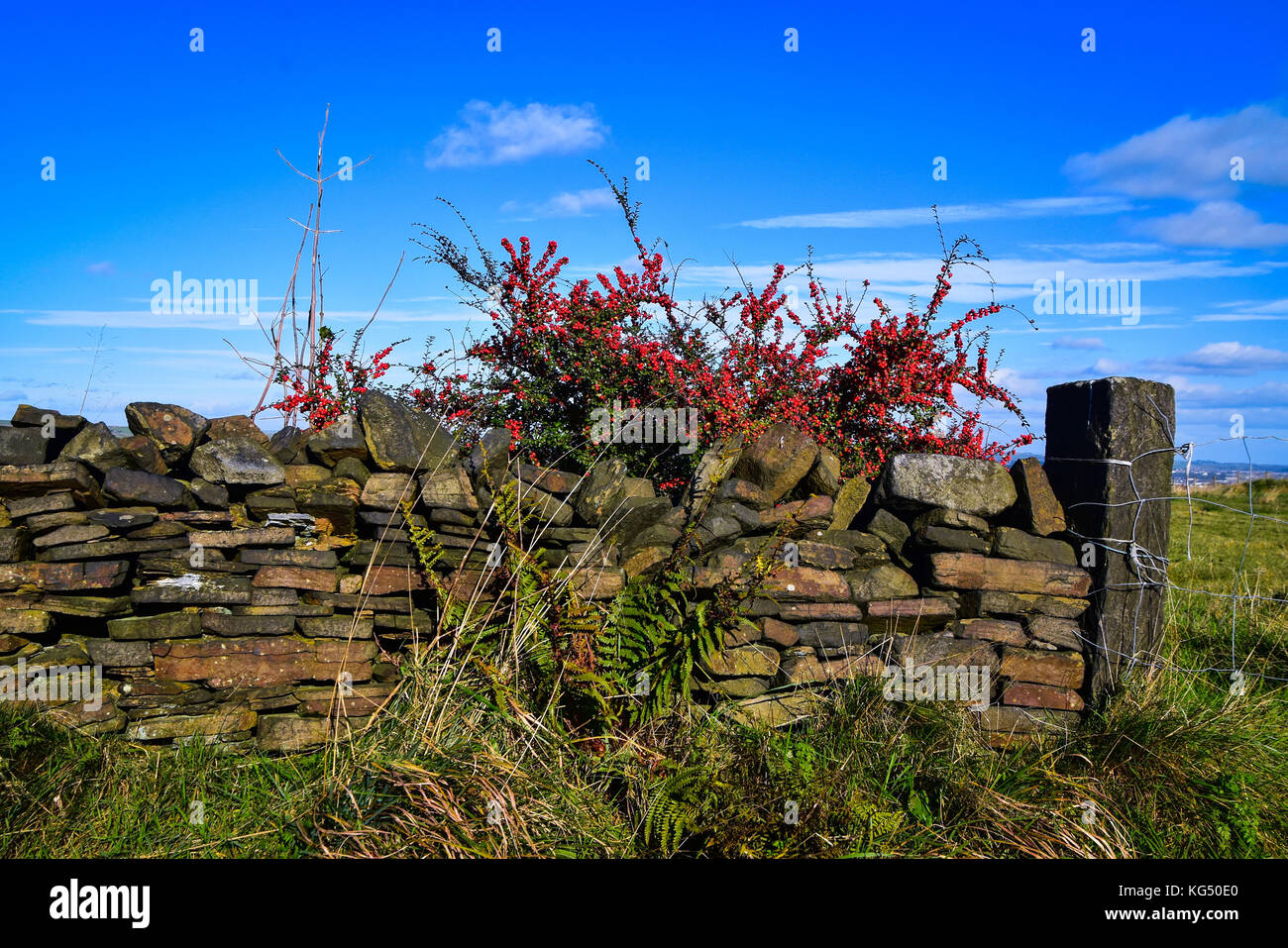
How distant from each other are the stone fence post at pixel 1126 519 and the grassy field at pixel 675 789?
33 cm

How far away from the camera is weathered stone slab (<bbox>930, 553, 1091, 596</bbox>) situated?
14.6 ft

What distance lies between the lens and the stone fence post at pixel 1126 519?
4.47 metres

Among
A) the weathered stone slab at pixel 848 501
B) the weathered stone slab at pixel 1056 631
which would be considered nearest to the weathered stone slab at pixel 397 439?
the weathered stone slab at pixel 848 501

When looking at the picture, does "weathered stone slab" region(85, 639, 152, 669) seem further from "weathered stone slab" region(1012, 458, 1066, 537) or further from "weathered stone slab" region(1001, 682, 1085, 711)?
"weathered stone slab" region(1012, 458, 1066, 537)

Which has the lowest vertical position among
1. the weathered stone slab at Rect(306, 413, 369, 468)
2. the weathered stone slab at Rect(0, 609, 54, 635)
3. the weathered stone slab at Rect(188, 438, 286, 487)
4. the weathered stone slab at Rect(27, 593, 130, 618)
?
the weathered stone slab at Rect(0, 609, 54, 635)

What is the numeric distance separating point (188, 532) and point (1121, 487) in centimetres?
490

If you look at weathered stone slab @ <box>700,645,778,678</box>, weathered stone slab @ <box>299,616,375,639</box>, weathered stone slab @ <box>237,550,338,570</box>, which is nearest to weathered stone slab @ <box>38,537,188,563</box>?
weathered stone slab @ <box>237,550,338,570</box>

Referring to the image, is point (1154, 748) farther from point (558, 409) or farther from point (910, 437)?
point (558, 409)

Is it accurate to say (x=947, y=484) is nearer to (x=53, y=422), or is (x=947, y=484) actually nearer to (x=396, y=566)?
(x=396, y=566)

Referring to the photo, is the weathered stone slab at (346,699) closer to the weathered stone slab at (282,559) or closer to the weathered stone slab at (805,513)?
the weathered stone slab at (282,559)

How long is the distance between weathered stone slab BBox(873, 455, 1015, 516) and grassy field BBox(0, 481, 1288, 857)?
116cm

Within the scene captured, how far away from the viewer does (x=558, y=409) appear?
565 cm

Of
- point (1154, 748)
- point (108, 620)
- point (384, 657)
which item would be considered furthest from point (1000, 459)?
point (108, 620)

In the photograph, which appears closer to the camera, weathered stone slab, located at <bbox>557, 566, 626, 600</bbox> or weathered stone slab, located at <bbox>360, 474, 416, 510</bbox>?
weathered stone slab, located at <bbox>557, 566, 626, 600</bbox>
